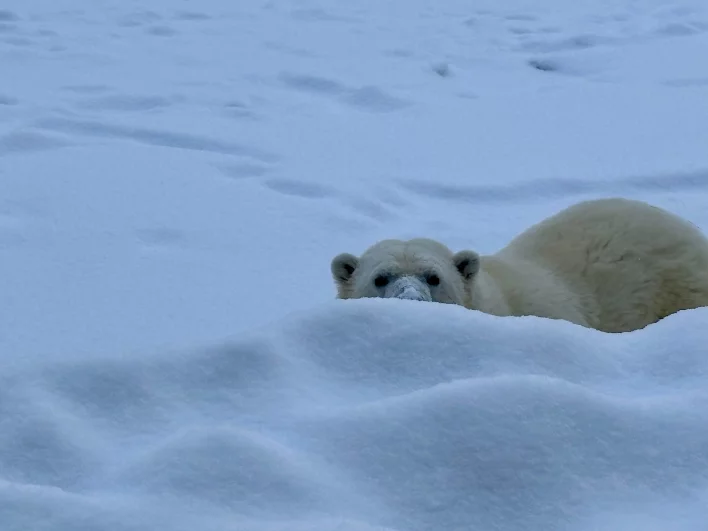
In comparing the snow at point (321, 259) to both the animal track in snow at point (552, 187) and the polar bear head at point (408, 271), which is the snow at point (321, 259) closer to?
the animal track in snow at point (552, 187)

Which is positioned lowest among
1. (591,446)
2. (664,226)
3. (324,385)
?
(591,446)

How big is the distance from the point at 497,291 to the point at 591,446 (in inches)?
74.3

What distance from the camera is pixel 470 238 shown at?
4199 mm

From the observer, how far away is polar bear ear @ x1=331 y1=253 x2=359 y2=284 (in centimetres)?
308

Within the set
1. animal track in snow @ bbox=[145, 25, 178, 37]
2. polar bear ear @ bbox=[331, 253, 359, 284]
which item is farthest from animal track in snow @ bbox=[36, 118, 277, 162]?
animal track in snow @ bbox=[145, 25, 178, 37]

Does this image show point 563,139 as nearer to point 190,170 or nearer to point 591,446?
point 190,170

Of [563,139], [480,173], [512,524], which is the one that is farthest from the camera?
[563,139]

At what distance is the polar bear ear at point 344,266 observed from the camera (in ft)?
10.1

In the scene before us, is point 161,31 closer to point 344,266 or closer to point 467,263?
point 344,266

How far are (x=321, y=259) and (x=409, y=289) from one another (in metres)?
1.16

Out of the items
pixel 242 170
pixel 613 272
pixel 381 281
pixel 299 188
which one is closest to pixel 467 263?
pixel 381 281

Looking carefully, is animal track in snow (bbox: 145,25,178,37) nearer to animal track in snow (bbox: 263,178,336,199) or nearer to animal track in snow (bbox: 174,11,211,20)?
animal track in snow (bbox: 174,11,211,20)

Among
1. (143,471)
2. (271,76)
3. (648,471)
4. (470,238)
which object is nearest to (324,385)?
(143,471)

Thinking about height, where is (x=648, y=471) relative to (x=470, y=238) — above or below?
below
